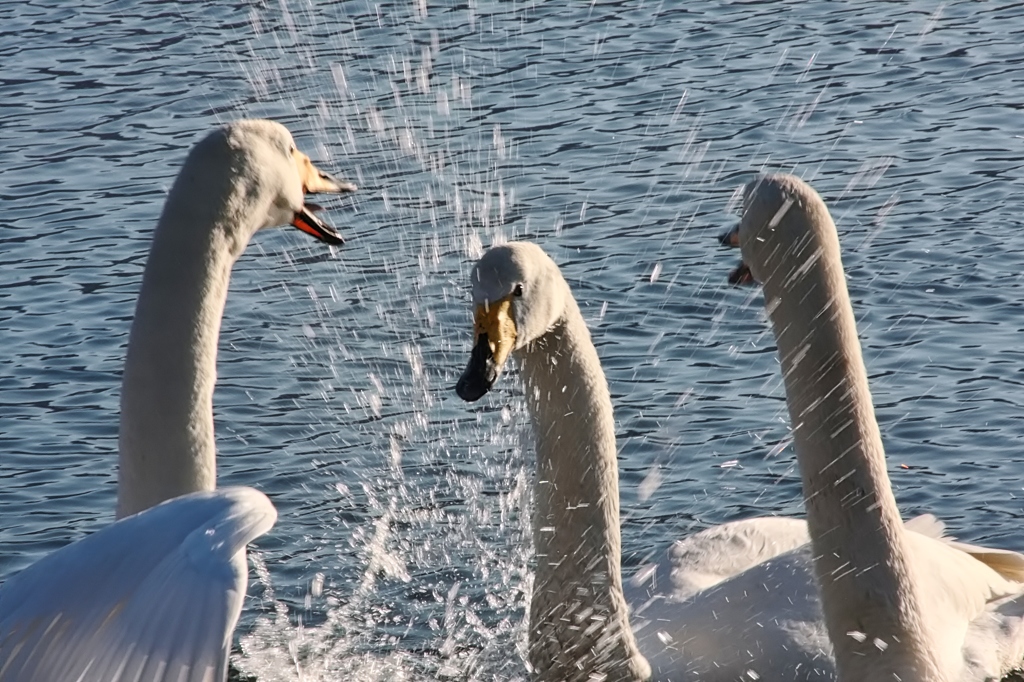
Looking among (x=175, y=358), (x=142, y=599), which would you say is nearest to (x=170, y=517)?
(x=142, y=599)

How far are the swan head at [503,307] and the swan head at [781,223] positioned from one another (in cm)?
68

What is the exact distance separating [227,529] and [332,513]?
4016 millimetres

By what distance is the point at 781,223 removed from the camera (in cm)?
541

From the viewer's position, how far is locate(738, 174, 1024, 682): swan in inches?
209

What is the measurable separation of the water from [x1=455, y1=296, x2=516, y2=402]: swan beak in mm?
1672

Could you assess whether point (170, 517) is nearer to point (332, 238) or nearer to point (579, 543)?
point (332, 238)

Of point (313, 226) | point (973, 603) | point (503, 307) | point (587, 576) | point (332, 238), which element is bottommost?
point (973, 603)

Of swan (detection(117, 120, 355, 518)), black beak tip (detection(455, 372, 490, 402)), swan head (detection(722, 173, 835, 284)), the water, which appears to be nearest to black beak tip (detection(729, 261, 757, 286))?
swan head (detection(722, 173, 835, 284))

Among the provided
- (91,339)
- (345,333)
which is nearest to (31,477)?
(91,339)

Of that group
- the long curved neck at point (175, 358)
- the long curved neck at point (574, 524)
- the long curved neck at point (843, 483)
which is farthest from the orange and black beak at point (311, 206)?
the long curved neck at point (843, 483)

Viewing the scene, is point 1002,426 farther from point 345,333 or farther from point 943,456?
point 345,333

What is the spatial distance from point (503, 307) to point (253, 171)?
921 mm

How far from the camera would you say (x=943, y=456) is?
8.13m

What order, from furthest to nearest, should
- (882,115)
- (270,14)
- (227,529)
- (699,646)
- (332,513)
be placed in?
1. (270,14)
2. (882,115)
3. (332,513)
4. (699,646)
5. (227,529)
